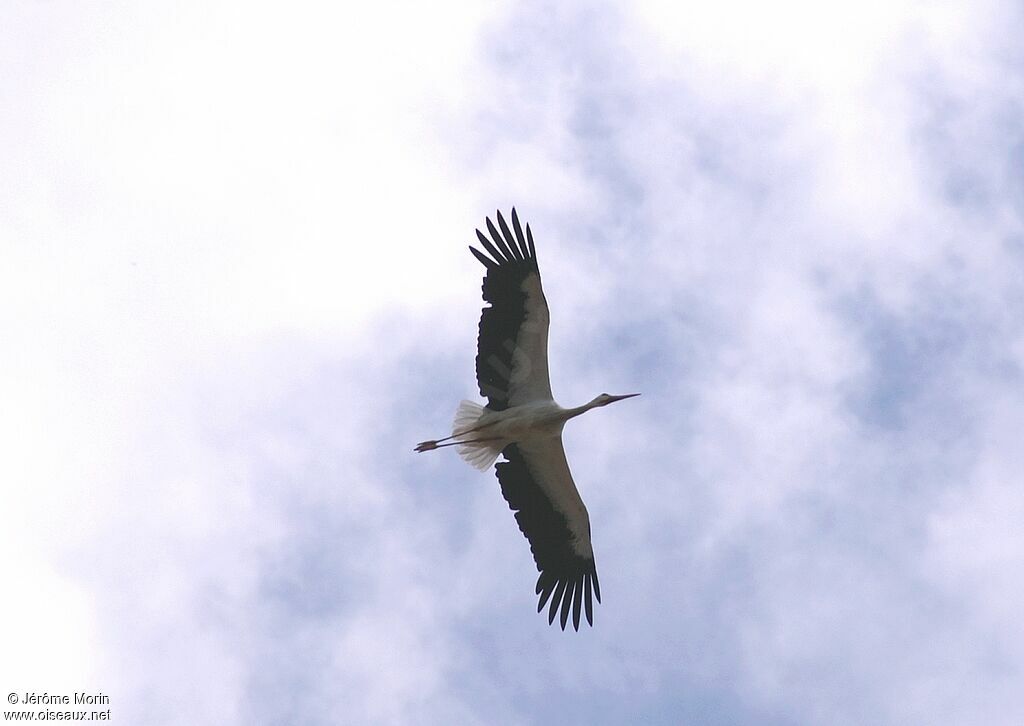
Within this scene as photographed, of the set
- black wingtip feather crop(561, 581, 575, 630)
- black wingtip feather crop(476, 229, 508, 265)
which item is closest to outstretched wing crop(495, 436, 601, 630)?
black wingtip feather crop(561, 581, 575, 630)

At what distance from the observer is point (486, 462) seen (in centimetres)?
1847

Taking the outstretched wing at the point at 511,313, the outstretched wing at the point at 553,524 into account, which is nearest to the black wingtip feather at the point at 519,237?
the outstretched wing at the point at 511,313

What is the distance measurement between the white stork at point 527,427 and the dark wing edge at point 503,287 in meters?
0.01

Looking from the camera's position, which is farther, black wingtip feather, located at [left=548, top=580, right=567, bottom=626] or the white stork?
black wingtip feather, located at [left=548, top=580, right=567, bottom=626]

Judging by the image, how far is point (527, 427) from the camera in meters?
18.1

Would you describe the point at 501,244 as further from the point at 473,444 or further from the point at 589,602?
the point at 589,602

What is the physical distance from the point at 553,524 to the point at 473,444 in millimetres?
1387

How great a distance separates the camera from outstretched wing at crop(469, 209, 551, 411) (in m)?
17.7

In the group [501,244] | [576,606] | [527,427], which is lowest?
[576,606]

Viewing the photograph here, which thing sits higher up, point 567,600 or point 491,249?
point 491,249

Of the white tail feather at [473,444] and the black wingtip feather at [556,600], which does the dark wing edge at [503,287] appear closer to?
the white tail feather at [473,444]

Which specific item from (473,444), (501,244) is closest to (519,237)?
(501,244)

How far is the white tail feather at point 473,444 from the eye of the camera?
59.7 feet

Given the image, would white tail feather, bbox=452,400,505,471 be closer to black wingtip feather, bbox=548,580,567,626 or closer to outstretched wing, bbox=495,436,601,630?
outstretched wing, bbox=495,436,601,630
